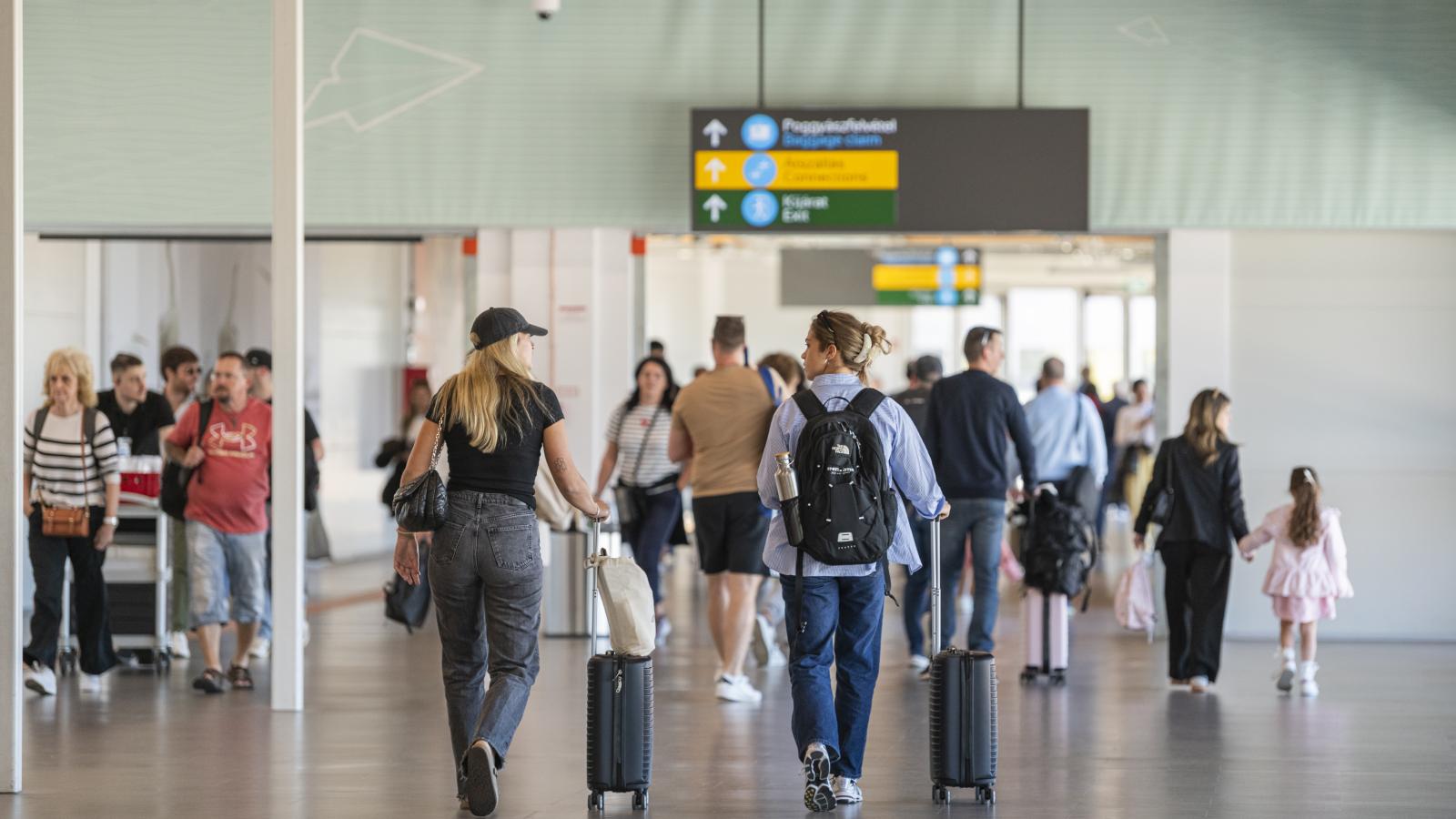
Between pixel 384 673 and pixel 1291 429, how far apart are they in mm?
5584

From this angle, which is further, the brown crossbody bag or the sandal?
the sandal

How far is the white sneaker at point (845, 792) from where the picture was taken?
5.84 m

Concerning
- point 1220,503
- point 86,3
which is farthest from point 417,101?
point 1220,503

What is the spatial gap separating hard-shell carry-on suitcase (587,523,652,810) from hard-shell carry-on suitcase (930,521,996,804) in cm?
92

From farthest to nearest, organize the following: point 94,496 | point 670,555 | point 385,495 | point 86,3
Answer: point 670,555
point 385,495
point 86,3
point 94,496

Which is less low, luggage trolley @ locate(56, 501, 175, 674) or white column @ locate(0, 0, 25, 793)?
white column @ locate(0, 0, 25, 793)

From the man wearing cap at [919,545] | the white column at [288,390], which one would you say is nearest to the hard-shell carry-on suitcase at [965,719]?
the man wearing cap at [919,545]

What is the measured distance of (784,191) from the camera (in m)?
10.9

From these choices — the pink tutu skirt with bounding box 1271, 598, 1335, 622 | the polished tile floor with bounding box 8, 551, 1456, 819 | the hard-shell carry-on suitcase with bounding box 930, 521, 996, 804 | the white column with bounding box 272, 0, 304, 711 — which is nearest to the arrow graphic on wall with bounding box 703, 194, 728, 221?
the polished tile floor with bounding box 8, 551, 1456, 819

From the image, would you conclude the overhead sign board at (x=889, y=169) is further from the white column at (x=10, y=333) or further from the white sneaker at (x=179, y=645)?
the white column at (x=10, y=333)

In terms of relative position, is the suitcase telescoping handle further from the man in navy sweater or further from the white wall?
the white wall

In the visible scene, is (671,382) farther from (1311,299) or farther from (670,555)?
(670,555)

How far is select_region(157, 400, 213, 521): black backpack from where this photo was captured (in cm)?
871

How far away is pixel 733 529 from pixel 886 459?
2532 mm
